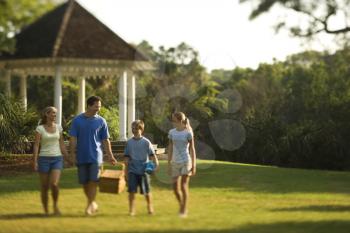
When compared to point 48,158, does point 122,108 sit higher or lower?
higher

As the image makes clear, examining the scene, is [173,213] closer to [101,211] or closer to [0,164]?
[101,211]

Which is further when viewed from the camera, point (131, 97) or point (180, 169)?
point (131, 97)

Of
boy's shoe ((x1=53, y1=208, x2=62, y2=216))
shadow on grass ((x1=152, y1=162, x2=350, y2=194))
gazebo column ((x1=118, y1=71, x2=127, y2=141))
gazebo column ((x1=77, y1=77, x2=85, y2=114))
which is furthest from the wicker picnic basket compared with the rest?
gazebo column ((x1=77, y1=77, x2=85, y2=114))

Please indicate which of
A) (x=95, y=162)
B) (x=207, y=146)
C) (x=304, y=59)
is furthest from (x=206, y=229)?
(x=304, y=59)

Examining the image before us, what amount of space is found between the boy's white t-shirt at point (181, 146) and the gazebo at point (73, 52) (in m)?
11.0

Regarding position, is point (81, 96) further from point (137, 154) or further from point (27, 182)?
point (137, 154)

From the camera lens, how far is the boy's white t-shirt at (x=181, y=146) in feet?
32.0

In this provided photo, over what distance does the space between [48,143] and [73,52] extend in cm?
1105

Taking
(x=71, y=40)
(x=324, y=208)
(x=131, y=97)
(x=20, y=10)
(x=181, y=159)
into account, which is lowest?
(x=324, y=208)

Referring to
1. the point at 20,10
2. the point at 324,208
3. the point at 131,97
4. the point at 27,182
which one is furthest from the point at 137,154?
the point at 131,97

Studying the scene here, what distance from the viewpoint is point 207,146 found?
29.5m

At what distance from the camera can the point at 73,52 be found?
808 inches

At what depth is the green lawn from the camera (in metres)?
8.85

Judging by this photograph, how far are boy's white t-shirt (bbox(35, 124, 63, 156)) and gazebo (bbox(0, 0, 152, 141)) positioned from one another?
1046cm
